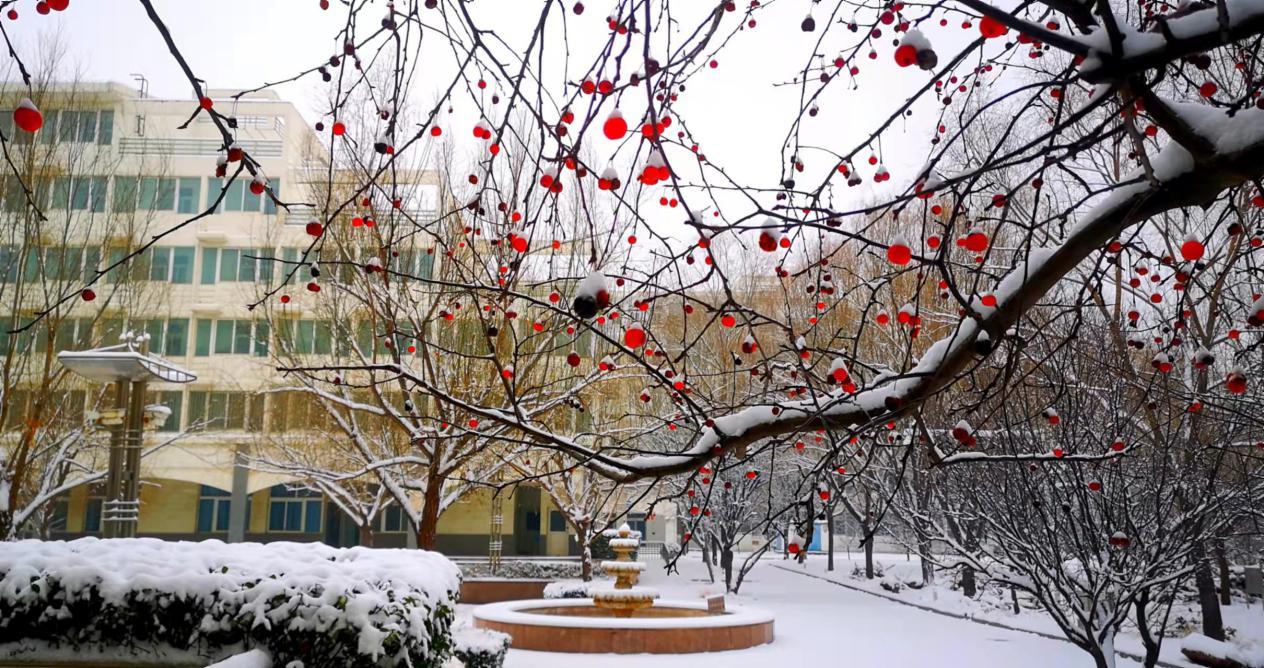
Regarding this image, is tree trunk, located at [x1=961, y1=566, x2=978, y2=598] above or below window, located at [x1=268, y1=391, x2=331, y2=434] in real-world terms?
below

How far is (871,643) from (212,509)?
2578 centimetres

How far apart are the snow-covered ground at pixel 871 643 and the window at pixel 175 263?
724 inches

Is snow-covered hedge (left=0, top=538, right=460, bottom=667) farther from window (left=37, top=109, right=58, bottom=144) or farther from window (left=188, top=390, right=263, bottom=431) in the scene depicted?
window (left=188, top=390, right=263, bottom=431)

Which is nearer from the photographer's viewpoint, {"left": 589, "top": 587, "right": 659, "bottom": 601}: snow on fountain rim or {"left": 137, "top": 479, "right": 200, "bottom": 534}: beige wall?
{"left": 589, "top": 587, "right": 659, "bottom": 601}: snow on fountain rim

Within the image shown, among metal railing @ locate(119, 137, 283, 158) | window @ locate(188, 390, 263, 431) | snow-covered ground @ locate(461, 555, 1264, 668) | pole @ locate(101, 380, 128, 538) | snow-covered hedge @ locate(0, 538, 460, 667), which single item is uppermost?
metal railing @ locate(119, 137, 283, 158)

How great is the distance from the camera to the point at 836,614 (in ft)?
58.0

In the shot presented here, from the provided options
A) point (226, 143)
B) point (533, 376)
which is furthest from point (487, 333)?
point (533, 376)

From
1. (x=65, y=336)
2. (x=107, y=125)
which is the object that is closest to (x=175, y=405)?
(x=65, y=336)

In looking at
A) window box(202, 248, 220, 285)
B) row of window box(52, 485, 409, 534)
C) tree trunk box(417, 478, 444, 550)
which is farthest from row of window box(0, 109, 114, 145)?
row of window box(52, 485, 409, 534)

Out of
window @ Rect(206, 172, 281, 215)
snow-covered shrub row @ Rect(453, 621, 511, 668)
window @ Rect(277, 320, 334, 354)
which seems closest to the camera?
snow-covered shrub row @ Rect(453, 621, 511, 668)

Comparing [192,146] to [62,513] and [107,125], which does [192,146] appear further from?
[62,513]

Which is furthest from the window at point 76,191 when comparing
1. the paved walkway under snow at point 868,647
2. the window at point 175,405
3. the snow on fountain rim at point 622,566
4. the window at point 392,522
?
the window at point 392,522

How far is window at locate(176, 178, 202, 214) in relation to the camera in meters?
31.0

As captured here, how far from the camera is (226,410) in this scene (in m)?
27.6
